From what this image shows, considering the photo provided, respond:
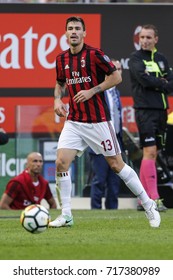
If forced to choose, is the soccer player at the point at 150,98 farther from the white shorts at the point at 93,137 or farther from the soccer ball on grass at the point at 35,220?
the soccer ball on grass at the point at 35,220

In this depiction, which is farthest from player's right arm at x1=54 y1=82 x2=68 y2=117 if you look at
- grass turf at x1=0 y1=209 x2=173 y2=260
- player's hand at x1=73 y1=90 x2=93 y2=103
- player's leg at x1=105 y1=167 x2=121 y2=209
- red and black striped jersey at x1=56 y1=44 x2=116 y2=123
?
player's leg at x1=105 y1=167 x2=121 y2=209

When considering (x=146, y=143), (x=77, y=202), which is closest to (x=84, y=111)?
(x=146, y=143)

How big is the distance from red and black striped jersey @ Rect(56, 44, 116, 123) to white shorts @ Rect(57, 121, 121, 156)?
7 cm

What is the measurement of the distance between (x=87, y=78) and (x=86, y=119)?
426 mm

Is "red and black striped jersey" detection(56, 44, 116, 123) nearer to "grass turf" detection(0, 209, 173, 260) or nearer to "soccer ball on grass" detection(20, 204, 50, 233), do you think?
"grass turf" detection(0, 209, 173, 260)

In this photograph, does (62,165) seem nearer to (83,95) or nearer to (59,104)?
(59,104)

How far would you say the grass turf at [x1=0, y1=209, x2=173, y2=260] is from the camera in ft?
28.6

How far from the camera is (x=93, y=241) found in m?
9.78

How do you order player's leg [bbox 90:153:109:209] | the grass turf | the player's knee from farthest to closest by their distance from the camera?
player's leg [bbox 90:153:109:209], the player's knee, the grass turf

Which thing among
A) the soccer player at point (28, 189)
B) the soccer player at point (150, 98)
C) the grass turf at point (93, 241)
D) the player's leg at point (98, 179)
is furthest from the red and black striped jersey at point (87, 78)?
the soccer player at point (28, 189)

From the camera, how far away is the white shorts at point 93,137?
11.1m

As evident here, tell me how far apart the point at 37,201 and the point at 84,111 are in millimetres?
4898
